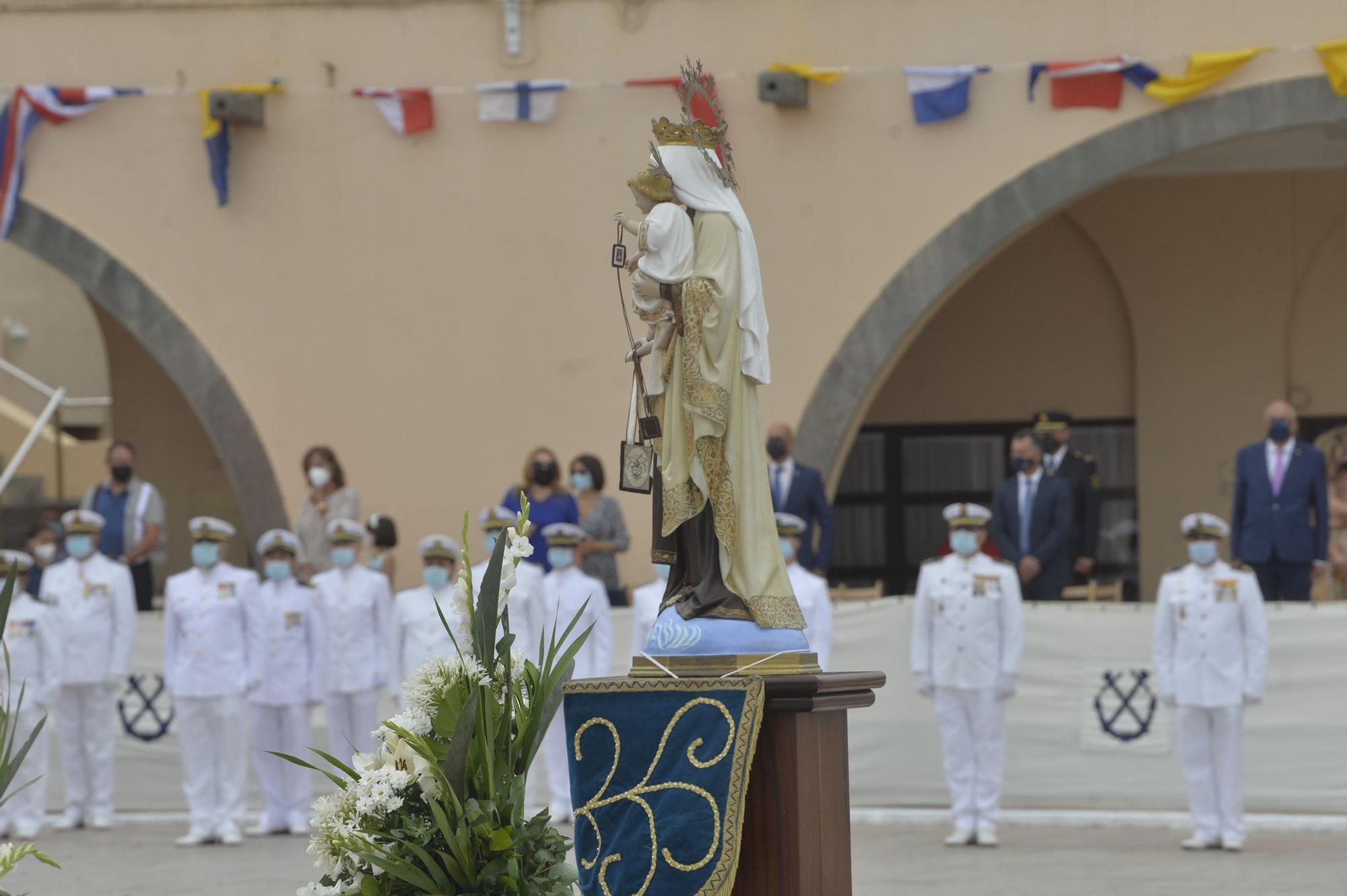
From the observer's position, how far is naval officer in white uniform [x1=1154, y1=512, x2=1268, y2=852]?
34.7 ft

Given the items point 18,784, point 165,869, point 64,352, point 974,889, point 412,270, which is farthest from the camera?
point 64,352

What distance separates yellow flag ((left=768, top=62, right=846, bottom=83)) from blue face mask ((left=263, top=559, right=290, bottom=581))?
4581 millimetres

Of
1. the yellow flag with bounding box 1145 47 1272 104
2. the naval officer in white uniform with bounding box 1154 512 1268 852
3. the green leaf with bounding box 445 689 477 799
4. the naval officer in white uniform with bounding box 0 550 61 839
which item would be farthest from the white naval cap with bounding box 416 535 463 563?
the green leaf with bounding box 445 689 477 799

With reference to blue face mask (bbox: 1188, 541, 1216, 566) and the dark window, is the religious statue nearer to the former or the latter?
blue face mask (bbox: 1188, 541, 1216, 566)

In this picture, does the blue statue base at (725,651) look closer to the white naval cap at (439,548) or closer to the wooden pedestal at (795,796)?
the wooden pedestal at (795,796)

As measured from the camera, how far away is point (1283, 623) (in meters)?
11.6

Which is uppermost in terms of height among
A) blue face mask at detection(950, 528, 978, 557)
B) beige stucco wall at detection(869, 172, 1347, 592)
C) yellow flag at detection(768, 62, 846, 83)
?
yellow flag at detection(768, 62, 846, 83)

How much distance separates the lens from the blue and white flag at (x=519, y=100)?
46.3 ft

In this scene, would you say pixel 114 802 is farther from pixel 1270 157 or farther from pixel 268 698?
pixel 1270 157

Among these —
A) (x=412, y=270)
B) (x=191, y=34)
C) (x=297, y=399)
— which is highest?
(x=191, y=34)

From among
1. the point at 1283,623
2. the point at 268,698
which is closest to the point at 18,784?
the point at 268,698

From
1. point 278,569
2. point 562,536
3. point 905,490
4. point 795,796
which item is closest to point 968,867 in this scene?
point 562,536

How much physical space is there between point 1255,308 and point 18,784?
9.92m

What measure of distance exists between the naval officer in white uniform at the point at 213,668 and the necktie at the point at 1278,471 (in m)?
6.08
